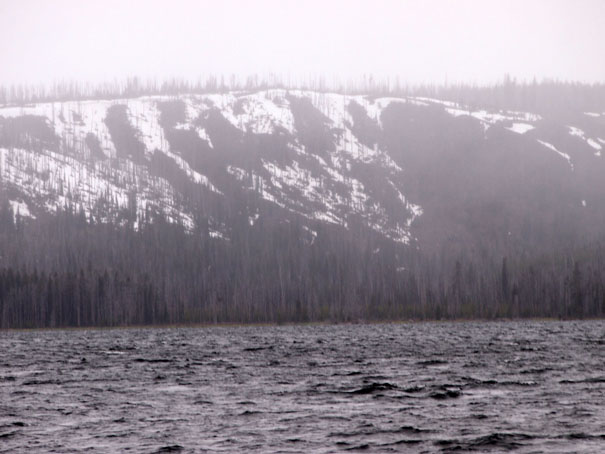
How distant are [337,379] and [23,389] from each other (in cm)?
2051

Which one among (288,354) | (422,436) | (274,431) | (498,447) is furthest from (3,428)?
(288,354)

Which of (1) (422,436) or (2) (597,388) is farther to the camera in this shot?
(2) (597,388)

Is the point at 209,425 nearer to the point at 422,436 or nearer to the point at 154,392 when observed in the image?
the point at 422,436

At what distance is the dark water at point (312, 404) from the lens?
1423 inches

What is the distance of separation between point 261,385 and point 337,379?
584cm

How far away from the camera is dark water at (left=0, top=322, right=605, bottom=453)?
36156 millimetres

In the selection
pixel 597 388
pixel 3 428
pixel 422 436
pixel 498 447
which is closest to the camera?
pixel 498 447

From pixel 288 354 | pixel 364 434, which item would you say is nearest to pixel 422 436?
pixel 364 434

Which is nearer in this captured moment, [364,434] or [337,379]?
[364,434]

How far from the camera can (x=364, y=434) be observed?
37656 millimetres

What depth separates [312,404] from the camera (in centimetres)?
4741

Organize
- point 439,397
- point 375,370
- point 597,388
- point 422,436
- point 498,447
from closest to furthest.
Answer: point 498,447, point 422,436, point 439,397, point 597,388, point 375,370

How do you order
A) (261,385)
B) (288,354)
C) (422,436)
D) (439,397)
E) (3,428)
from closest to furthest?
(422,436) → (3,428) → (439,397) → (261,385) → (288,354)

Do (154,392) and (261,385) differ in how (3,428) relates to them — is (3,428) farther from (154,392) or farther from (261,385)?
(261,385)
